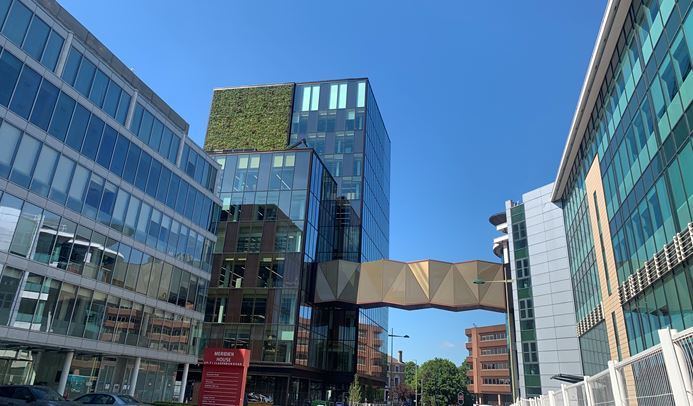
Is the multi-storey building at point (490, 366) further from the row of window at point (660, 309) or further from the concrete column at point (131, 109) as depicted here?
the concrete column at point (131, 109)

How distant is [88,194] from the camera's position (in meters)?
29.5

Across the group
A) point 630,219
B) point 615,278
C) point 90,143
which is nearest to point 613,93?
point 630,219

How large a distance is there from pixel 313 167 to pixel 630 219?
3586 centimetres

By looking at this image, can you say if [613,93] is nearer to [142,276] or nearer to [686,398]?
[686,398]

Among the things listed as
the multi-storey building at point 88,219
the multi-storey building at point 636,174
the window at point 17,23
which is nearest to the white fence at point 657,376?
the multi-storey building at point 636,174

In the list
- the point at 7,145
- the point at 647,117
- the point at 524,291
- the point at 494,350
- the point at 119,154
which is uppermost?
the point at 119,154

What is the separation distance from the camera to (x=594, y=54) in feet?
80.6

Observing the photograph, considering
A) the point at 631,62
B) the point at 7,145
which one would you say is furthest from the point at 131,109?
the point at 631,62

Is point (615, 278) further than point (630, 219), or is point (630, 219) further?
point (615, 278)

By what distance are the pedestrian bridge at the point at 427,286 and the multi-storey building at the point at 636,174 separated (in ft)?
45.0

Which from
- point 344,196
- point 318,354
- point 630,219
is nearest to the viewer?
point 630,219

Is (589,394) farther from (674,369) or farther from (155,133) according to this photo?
(155,133)

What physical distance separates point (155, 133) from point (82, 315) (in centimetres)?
1393

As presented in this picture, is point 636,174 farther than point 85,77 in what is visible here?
No
